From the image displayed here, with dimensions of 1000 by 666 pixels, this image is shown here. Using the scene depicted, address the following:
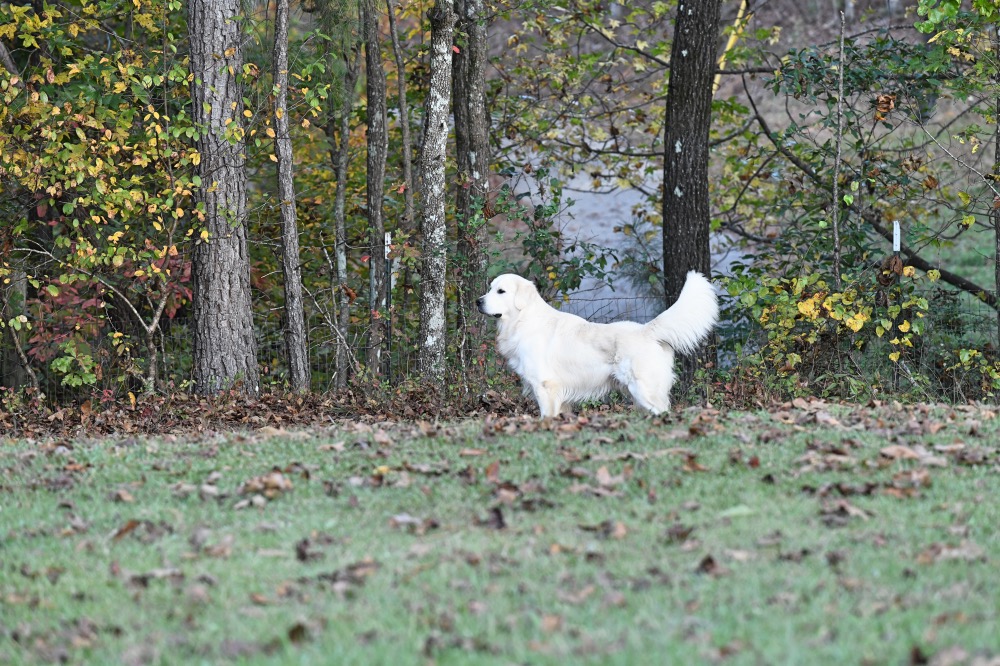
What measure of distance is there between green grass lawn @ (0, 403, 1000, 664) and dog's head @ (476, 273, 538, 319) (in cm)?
239

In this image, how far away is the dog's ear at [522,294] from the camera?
31.2ft

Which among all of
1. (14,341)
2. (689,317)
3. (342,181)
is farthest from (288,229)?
(689,317)

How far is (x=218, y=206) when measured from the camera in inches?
454

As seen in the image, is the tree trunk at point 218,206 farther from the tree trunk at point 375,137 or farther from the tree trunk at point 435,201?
the tree trunk at point 375,137

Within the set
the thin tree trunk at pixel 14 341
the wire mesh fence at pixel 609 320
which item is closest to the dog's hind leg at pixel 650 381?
the wire mesh fence at pixel 609 320

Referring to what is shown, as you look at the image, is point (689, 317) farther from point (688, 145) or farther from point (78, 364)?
point (78, 364)

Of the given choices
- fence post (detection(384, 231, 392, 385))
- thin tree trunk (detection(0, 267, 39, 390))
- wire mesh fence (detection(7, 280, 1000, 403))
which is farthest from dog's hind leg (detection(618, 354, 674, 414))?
thin tree trunk (detection(0, 267, 39, 390))

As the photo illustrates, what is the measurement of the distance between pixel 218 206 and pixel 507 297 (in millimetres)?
3848

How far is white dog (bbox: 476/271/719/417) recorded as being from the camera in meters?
8.97

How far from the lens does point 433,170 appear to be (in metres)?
11.8

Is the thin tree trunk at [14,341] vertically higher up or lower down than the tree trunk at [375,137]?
lower down

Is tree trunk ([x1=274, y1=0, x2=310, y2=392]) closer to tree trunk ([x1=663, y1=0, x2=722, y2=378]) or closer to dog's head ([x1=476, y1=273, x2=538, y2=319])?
dog's head ([x1=476, y1=273, x2=538, y2=319])

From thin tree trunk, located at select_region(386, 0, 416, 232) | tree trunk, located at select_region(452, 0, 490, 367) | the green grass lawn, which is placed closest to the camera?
the green grass lawn

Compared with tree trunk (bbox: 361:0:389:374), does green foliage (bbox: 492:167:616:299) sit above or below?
below
